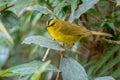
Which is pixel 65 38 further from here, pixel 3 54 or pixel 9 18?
pixel 3 54

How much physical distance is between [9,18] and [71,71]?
1.75ft

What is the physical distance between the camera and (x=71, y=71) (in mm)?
1146

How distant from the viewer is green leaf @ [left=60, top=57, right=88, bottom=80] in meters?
1.12

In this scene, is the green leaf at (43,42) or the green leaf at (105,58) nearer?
the green leaf at (43,42)

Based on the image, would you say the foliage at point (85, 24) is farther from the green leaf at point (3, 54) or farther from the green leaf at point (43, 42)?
the green leaf at point (3, 54)

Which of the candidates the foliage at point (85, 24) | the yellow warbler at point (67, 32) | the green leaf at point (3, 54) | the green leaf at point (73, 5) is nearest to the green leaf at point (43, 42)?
the foliage at point (85, 24)

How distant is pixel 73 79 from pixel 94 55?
0.64 metres

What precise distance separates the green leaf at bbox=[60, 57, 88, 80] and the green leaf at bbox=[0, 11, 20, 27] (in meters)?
0.45

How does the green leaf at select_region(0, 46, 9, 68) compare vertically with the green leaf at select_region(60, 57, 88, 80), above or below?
below

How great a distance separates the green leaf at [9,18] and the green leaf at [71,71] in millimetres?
447

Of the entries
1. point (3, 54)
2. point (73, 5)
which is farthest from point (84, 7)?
point (3, 54)

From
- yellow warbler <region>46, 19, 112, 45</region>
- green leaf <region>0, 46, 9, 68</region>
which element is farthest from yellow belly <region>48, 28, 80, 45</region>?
green leaf <region>0, 46, 9, 68</region>

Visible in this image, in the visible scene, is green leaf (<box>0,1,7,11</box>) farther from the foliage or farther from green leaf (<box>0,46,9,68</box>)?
green leaf (<box>0,46,9,68</box>)

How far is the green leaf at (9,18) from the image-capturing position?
5.10ft
